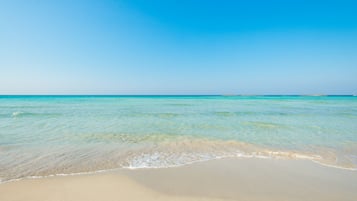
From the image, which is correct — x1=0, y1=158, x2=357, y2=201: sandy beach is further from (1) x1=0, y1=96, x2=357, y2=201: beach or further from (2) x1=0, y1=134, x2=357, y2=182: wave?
(2) x1=0, y1=134, x2=357, y2=182: wave

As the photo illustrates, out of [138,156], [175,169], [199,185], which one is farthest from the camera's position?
[138,156]

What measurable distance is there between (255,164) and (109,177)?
3701mm

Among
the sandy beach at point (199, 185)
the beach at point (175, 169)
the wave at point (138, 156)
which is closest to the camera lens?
the sandy beach at point (199, 185)

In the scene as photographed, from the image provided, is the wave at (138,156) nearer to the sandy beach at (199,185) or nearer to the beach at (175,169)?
the beach at (175,169)

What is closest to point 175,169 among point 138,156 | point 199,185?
point 199,185

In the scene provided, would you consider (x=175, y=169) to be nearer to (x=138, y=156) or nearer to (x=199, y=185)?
(x=199, y=185)

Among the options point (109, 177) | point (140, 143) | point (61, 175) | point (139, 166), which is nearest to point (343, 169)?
point (139, 166)

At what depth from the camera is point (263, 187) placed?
3.62 meters

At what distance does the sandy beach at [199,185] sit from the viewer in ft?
10.7

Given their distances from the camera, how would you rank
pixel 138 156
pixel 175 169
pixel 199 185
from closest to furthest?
pixel 199 185
pixel 175 169
pixel 138 156

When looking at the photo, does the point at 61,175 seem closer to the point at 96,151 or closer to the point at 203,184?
the point at 96,151

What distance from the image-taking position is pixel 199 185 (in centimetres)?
369

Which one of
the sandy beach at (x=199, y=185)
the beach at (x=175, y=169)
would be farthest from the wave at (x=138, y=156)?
the sandy beach at (x=199, y=185)

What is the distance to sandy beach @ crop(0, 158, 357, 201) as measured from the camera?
3275 millimetres
